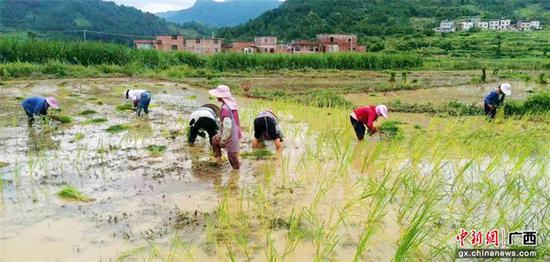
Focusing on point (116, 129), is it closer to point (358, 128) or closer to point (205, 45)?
point (358, 128)

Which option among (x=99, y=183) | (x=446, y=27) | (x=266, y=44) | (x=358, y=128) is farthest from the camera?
(x=446, y=27)

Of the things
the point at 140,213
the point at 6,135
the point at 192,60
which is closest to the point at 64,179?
the point at 140,213

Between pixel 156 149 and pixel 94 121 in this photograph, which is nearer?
pixel 156 149

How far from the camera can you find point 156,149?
19.3 ft

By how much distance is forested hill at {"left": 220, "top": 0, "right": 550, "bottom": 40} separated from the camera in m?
64.6

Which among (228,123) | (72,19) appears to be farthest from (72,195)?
(72,19)

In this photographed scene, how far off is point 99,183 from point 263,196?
1796 mm

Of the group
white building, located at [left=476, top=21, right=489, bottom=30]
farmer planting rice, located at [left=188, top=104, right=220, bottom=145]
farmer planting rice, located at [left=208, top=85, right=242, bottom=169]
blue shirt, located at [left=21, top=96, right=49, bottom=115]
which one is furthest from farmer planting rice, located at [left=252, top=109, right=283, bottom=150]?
white building, located at [left=476, top=21, right=489, bottom=30]

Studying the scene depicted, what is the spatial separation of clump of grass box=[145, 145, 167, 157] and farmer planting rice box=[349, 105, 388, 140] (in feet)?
8.77

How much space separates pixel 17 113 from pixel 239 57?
15663 millimetres

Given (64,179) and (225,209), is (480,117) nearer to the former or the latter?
(225,209)

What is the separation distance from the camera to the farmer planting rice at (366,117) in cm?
599

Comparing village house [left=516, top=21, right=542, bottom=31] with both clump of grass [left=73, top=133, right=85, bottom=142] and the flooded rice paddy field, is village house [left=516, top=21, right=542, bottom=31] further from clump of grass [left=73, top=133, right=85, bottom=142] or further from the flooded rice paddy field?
clump of grass [left=73, top=133, right=85, bottom=142]

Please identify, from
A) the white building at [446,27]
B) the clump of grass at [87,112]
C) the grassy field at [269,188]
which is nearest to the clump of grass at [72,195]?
the grassy field at [269,188]
